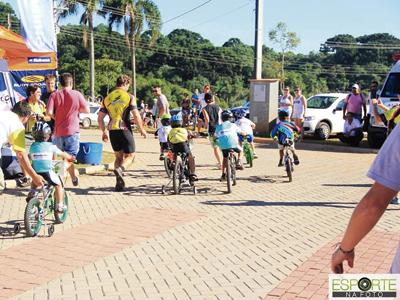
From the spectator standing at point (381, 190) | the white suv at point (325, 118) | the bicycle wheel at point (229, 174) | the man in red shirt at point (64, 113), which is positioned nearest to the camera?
the spectator standing at point (381, 190)

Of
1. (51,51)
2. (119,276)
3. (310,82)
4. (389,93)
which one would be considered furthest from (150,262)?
(310,82)

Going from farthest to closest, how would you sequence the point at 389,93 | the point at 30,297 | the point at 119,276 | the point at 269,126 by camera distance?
the point at 269,126 → the point at 389,93 → the point at 119,276 → the point at 30,297

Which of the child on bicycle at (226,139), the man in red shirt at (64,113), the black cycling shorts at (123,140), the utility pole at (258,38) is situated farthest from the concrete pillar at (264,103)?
the man in red shirt at (64,113)

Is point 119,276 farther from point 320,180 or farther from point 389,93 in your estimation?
point 389,93

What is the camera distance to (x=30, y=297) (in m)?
4.73

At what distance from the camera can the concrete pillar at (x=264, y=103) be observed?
819 inches

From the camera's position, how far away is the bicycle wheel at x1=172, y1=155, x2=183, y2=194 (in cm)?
913

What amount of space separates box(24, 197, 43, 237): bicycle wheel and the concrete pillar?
15.1 metres

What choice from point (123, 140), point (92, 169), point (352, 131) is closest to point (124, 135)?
point (123, 140)

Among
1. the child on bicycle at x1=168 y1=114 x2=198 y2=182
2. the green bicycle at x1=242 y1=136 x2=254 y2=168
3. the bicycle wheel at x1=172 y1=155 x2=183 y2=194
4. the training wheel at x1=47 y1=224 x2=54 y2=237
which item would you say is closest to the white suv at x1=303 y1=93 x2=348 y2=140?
the green bicycle at x1=242 y1=136 x2=254 y2=168

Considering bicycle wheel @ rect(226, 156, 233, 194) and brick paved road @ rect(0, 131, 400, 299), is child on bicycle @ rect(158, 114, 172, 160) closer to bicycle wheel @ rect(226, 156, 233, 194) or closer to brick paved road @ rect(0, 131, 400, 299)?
brick paved road @ rect(0, 131, 400, 299)

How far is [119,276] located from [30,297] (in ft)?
2.88

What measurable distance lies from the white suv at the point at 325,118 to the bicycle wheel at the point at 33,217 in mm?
14320

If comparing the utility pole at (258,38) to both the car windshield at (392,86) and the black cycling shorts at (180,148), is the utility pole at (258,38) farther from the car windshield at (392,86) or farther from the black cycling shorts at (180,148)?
the black cycling shorts at (180,148)
